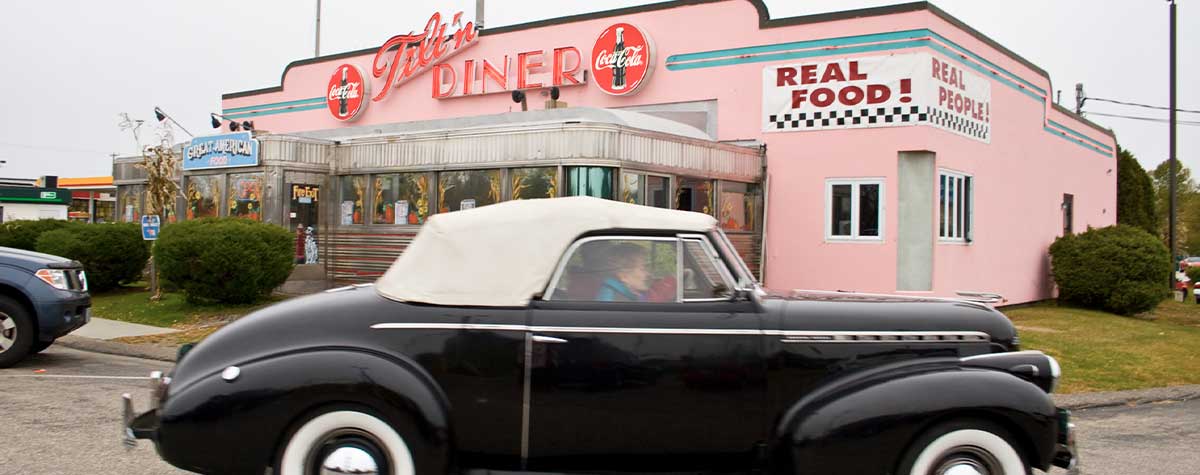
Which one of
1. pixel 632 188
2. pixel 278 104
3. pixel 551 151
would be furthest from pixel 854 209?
pixel 278 104

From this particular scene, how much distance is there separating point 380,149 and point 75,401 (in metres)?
9.79

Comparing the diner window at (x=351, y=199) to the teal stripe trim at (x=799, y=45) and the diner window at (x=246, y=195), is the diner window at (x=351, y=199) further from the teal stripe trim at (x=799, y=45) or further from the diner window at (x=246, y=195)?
the teal stripe trim at (x=799, y=45)

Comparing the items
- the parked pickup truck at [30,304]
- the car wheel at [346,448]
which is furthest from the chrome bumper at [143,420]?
the parked pickup truck at [30,304]

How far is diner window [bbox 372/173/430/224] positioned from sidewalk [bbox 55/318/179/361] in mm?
4532

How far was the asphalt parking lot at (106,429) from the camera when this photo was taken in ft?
18.5

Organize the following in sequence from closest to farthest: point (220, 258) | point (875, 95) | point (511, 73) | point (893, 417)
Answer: point (893, 417), point (220, 258), point (875, 95), point (511, 73)

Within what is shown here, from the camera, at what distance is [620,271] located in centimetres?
457

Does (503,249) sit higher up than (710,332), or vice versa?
(503,249)

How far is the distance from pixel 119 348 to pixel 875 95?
1239 centimetres

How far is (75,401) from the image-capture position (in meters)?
7.56

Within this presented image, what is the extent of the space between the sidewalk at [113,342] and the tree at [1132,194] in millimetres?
29559

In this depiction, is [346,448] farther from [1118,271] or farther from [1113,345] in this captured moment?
[1118,271]

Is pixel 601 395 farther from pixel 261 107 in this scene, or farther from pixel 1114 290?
pixel 261 107

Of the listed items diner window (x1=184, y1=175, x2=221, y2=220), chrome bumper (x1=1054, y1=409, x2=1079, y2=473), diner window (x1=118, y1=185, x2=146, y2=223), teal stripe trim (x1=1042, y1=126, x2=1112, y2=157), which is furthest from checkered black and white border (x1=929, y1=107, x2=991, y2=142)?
diner window (x1=118, y1=185, x2=146, y2=223)
